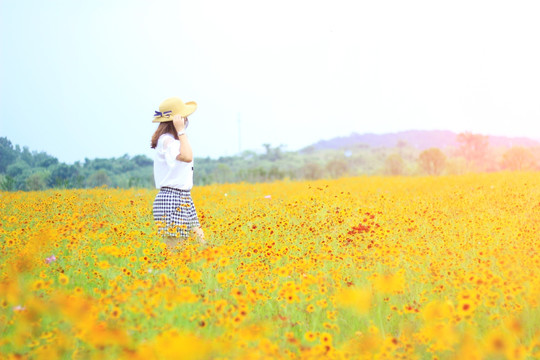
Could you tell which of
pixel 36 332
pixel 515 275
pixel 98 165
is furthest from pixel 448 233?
pixel 98 165

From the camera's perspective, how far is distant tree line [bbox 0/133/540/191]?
A: 503 inches

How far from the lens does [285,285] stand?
3.11 m

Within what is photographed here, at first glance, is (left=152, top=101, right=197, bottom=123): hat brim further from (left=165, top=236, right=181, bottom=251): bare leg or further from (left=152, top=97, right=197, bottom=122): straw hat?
(left=165, top=236, right=181, bottom=251): bare leg

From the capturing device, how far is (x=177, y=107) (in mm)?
5426

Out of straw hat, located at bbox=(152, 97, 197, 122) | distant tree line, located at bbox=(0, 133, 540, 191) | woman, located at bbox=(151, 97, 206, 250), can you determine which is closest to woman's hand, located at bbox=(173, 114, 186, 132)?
woman, located at bbox=(151, 97, 206, 250)

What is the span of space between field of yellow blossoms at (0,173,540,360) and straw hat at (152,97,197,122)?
4.06 ft

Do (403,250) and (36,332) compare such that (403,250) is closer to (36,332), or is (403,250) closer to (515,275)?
(515,275)

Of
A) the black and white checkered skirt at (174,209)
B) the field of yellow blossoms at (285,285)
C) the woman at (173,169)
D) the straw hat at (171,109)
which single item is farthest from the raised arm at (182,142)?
the field of yellow blossoms at (285,285)

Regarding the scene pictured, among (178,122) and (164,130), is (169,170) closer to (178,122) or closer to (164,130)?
(164,130)

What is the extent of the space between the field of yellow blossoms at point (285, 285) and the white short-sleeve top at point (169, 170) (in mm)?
608

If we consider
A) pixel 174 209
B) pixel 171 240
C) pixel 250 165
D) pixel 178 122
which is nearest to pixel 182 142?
pixel 178 122

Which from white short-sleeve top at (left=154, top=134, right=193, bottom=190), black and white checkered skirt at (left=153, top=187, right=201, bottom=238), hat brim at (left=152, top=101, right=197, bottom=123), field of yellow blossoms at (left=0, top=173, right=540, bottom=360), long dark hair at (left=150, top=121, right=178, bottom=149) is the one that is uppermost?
hat brim at (left=152, top=101, right=197, bottom=123)

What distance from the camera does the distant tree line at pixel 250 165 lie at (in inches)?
503

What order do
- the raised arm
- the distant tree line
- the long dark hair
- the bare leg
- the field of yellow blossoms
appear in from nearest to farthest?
the field of yellow blossoms
the raised arm
the bare leg
the long dark hair
the distant tree line
